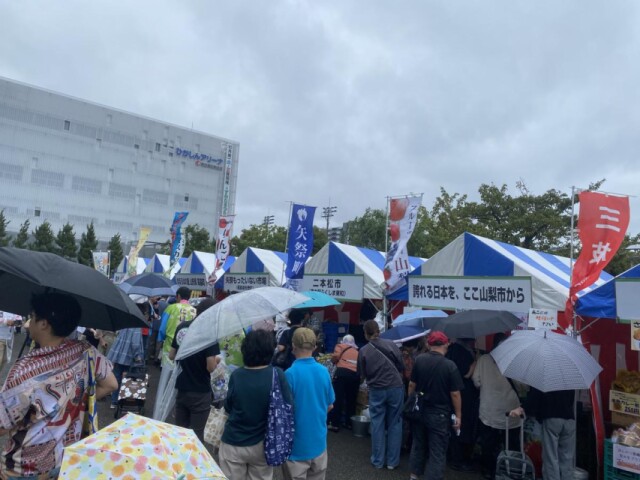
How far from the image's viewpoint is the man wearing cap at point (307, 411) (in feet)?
10.8

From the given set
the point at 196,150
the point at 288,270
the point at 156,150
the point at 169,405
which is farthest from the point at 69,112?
the point at 169,405

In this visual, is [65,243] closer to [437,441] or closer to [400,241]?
[400,241]

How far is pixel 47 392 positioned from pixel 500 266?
18.5ft

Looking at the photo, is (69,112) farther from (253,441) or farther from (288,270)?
(253,441)

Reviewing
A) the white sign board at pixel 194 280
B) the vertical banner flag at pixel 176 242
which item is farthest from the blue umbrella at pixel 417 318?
→ the vertical banner flag at pixel 176 242

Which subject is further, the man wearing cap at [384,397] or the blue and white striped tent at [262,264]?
the blue and white striped tent at [262,264]

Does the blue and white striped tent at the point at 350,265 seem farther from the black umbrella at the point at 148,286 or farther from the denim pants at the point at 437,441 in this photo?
the denim pants at the point at 437,441

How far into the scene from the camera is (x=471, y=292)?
6.41m

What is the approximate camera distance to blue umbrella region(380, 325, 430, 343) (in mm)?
6079

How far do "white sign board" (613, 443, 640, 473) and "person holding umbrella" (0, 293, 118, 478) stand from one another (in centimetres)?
467

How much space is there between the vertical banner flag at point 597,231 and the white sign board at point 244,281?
681 cm

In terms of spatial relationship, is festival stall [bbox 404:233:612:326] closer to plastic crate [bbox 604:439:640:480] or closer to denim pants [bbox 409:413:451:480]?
plastic crate [bbox 604:439:640:480]

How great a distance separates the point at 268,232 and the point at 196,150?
3137 centimetres

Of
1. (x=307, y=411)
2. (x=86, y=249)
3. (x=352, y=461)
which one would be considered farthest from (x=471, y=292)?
(x=86, y=249)
